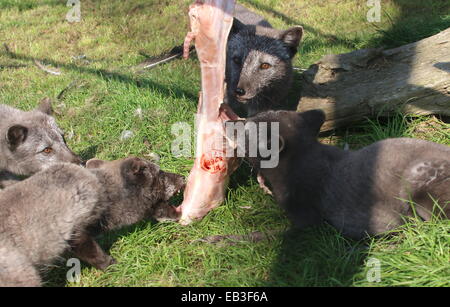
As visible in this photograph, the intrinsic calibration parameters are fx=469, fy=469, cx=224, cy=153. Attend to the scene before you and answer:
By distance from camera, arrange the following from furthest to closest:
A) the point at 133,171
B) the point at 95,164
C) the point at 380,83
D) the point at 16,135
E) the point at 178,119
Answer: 1. the point at 178,119
2. the point at 380,83
3. the point at 16,135
4. the point at 95,164
5. the point at 133,171

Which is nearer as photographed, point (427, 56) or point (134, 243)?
point (134, 243)

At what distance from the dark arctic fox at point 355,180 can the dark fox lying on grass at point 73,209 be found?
117 centimetres

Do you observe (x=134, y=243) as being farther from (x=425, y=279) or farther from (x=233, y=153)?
(x=425, y=279)

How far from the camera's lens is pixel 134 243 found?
4426mm

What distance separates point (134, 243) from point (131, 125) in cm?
216

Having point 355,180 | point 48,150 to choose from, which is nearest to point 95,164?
point 48,150

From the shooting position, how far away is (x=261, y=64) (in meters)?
5.98

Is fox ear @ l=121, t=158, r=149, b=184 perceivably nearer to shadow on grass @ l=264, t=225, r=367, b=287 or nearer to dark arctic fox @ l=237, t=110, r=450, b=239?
dark arctic fox @ l=237, t=110, r=450, b=239

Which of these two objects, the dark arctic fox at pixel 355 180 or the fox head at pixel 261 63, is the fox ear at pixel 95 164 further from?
the fox head at pixel 261 63

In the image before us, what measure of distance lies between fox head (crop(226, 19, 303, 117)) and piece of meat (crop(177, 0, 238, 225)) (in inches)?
51.9

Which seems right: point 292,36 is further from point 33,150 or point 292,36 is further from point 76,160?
point 33,150

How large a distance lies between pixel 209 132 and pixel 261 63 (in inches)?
71.2

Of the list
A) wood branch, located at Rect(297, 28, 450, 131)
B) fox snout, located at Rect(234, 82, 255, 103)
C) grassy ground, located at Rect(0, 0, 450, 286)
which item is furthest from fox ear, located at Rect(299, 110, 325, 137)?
fox snout, located at Rect(234, 82, 255, 103)
